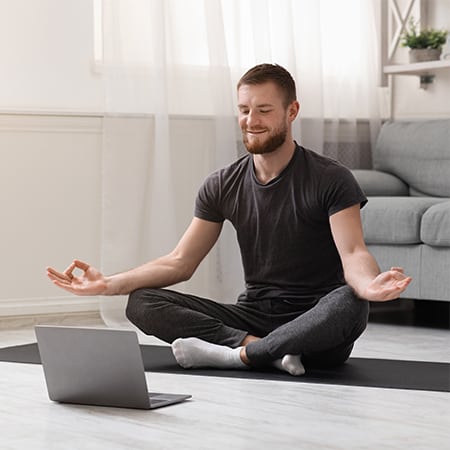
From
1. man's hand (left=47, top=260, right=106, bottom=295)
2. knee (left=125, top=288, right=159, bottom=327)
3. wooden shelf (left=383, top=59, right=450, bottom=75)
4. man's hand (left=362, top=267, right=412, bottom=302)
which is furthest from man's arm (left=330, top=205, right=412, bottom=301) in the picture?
wooden shelf (left=383, top=59, right=450, bottom=75)

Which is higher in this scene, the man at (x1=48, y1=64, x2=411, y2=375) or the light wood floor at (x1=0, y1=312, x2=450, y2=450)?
the man at (x1=48, y1=64, x2=411, y2=375)

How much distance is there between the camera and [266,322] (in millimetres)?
3195

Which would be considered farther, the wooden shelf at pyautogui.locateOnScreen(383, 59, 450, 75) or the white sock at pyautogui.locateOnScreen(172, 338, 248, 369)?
the wooden shelf at pyautogui.locateOnScreen(383, 59, 450, 75)

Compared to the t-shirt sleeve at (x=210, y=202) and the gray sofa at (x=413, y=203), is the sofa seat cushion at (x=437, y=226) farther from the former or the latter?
the t-shirt sleeve at (x=210, y=202)

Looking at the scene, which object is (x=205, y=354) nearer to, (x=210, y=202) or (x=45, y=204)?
(x=210, y=202)

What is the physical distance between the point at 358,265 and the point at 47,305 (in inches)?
72.0

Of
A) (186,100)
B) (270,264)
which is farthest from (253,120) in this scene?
(186,100)

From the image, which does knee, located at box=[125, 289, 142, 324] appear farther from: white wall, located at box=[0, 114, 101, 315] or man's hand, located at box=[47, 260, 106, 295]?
white wall, located at box=[0, 114, 101, 315]

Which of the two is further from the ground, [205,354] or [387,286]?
[387,286]

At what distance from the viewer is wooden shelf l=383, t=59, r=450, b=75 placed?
5.00 metres

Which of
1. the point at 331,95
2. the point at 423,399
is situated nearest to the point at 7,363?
the point at 423,399

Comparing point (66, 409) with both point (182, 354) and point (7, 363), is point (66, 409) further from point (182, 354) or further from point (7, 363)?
point (7, 363)

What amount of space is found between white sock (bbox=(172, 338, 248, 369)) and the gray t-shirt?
0.23m

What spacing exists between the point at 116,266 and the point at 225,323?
3.98ft
